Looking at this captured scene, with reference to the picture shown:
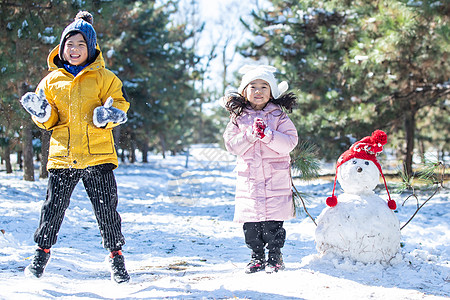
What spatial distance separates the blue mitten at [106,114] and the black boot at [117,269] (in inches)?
39.9

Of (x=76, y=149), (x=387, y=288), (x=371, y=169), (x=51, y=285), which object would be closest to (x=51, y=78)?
(x=76, y=149)

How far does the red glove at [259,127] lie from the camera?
325 centimetres

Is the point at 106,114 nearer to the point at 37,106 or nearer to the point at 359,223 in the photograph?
the point at 37,106

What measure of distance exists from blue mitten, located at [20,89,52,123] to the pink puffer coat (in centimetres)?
147

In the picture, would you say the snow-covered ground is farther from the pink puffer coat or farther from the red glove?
the red glove

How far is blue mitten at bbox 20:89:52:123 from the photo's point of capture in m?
2.95

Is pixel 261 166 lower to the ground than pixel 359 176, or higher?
higher

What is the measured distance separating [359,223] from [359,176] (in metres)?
0.41

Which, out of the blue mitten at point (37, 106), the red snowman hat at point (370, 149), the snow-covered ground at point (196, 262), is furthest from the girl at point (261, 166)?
the blue mitten at point (37, 106)

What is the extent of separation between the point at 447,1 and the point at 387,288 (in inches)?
182

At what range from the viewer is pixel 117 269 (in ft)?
10.0

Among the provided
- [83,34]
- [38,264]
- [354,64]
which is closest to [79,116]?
[83,34]

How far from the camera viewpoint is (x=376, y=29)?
7871 millimetres

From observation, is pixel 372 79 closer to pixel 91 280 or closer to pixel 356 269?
pixel 356 269
